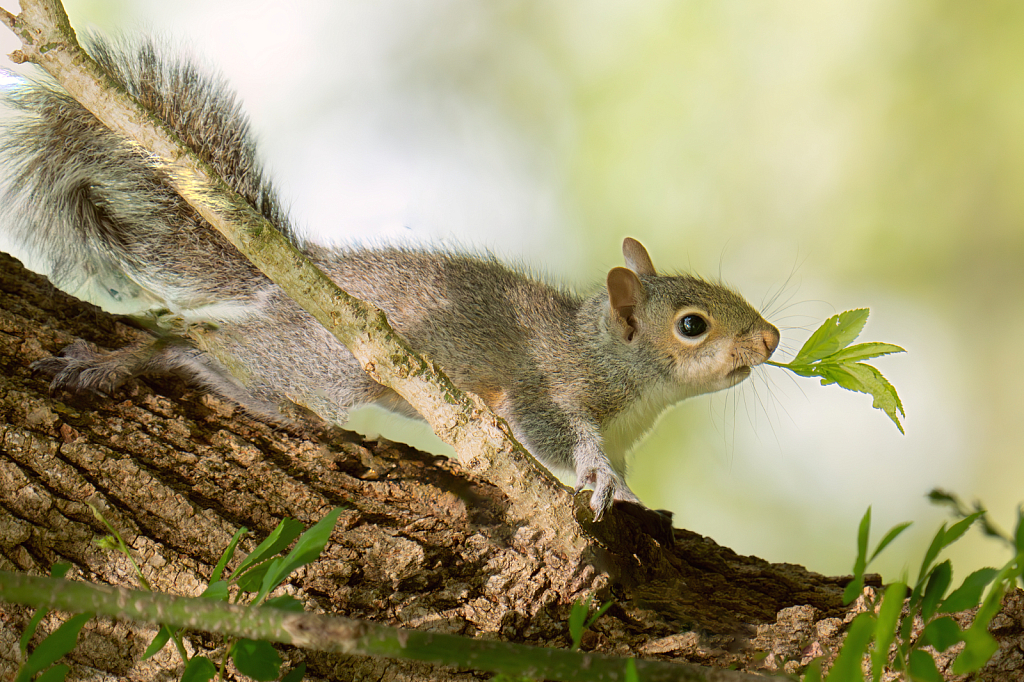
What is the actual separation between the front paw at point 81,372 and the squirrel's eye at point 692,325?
1392mm

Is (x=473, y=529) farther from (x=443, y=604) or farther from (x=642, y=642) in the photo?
(x=642, y=642)

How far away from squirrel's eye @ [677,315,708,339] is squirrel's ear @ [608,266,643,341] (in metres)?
0.14

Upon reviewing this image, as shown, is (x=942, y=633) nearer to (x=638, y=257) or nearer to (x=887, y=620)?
(x=887, y=620)

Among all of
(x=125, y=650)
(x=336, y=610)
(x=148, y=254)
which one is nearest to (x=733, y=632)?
(x=336, y=610)

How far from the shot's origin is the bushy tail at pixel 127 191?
181cm

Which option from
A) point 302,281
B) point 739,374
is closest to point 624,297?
point 739,374

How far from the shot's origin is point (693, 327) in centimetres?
193

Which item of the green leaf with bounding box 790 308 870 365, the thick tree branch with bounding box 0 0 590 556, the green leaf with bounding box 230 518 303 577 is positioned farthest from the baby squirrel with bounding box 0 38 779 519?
the green leaf with bounding box 230 518 303 577

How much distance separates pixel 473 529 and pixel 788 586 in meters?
0.64

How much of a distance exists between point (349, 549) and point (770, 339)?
1.20m

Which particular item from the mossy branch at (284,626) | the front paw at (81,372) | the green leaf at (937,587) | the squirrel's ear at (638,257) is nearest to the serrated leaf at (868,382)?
the green leaf at (937,587)

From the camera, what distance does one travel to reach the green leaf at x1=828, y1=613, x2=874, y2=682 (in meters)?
0.55

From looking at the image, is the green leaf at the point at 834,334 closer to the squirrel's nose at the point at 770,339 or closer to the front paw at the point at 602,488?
the front paw at the point at 602,488

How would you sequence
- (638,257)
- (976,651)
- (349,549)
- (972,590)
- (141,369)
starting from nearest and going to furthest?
1. (976,651)
2. (972,590)
3. (349,549)
4. (141,369)
5. (638,257)
